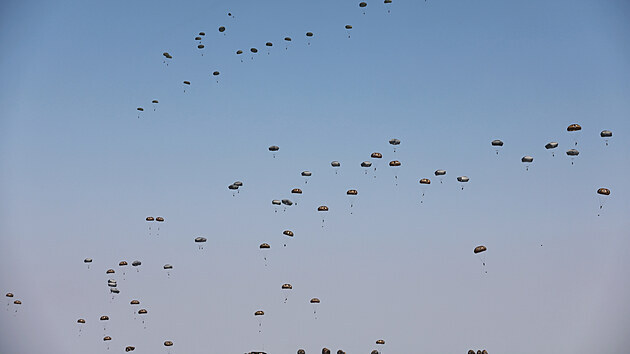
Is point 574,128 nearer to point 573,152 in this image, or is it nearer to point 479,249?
point 573,152

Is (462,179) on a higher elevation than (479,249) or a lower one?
higher

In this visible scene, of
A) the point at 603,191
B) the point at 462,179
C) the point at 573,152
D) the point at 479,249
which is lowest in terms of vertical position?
the point at 479,249

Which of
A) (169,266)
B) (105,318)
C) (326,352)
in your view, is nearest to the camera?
(105,318)

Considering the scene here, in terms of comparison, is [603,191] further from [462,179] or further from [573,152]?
[462,179]

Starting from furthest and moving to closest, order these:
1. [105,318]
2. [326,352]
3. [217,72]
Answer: [326,352] → [105,318] → [217,72]

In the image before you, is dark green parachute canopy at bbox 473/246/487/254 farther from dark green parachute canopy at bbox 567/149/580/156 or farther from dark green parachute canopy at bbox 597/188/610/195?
dark green parachute canopy at bbox 567/149/580/156

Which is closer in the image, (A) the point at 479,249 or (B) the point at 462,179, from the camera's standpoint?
(A) the point at 479,249

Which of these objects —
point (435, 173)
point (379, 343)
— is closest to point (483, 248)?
point (435, 173)

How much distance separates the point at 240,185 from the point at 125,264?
63.2 ft

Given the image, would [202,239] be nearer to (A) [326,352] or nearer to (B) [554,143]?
(A) [326,352]

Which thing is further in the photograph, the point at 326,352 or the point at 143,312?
the point at 326,352

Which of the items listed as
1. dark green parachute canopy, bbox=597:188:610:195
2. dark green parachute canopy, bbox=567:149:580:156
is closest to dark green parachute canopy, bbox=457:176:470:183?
dark green parachute canopy, bbox=567:149:580:156

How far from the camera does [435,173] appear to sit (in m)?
78.2

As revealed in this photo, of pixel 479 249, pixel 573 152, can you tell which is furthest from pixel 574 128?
pixel 479 249
